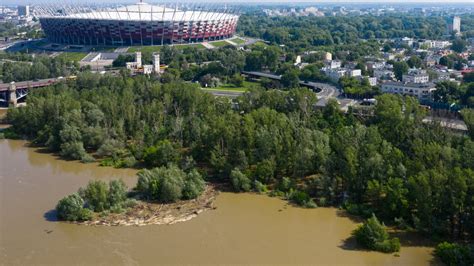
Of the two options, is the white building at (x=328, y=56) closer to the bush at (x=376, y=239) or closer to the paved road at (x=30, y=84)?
the paved road at (x=30, y=84)

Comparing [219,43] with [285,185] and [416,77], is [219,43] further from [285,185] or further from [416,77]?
[285,185]

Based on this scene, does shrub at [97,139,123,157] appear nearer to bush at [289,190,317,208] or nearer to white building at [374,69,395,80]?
bush at [289,190,317,208]

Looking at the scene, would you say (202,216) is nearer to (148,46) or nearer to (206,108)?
(206,108)

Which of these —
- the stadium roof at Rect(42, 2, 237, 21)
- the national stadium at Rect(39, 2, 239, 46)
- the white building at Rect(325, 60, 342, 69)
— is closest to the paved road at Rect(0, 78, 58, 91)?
the national stadium at Rect(39, 2, 239, 46)

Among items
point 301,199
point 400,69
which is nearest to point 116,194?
point 301,199

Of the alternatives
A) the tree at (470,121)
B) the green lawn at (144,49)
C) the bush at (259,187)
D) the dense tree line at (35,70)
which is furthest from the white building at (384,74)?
the bush at (259,187)

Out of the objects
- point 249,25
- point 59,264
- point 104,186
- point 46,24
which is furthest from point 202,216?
point 249,25
